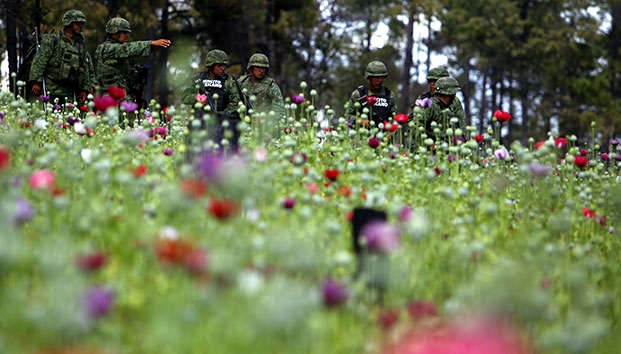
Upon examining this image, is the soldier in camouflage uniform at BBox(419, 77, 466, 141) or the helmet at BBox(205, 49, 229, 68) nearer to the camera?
the helmet at BBox(205, 49, 229, 68)

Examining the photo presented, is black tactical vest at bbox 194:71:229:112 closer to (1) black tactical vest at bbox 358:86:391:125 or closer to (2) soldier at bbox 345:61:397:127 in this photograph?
(2) soldier at bbox 345:61:397:127

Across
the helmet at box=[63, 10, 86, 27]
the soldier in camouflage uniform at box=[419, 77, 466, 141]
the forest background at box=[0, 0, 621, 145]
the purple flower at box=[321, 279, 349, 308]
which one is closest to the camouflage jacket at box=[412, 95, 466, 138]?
the soldier in camouflage uniform at box=[419, 77, 466, 141]

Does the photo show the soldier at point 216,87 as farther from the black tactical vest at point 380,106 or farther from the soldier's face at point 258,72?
the black tactical vest at point 380,106

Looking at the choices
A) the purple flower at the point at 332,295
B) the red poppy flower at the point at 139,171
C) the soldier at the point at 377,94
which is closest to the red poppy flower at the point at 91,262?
the purple flower at the point at 332,295

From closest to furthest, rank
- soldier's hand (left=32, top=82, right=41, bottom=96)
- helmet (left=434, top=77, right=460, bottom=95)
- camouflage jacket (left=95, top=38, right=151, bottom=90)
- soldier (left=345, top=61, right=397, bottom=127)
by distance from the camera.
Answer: helmet (left=434, top=77, right=460, bottom=95) < soldier's hand (left=32, top=82, right=41, bottom=96) < soldier (left=345, top=61, right=397, bottom=127) < camouflage jacket (left=95, top=38, right=151, bottom=90)

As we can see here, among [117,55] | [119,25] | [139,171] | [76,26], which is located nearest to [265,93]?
[117,55]

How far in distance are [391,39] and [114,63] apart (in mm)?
25595

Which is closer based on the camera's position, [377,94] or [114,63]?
[377,94]

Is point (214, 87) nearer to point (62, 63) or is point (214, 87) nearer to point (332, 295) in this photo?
point (62, 63)

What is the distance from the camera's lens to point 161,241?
138 inches

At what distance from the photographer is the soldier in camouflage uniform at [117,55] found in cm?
1105

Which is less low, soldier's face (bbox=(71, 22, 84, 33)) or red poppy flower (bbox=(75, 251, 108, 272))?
soldier's face (bbox=(71, 22, 84, 33))

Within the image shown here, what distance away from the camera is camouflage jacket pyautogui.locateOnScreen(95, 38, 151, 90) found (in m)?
11.1

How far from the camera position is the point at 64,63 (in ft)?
35.0
